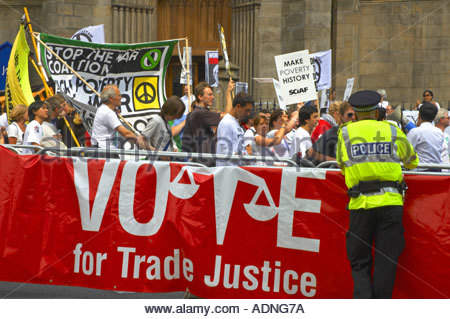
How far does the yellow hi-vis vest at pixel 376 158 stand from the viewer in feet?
21.7

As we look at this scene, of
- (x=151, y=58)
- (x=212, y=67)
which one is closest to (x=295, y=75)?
(x=151, y=58)

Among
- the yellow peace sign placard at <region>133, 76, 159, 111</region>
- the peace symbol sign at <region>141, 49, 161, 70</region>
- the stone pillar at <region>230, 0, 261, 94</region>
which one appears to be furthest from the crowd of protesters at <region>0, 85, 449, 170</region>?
the stone pillar at <region>230, 0, 261, 94</region>

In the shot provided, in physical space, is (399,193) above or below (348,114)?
below

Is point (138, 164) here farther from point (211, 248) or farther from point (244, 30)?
point (244, 30)

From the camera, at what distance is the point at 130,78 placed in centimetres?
1248

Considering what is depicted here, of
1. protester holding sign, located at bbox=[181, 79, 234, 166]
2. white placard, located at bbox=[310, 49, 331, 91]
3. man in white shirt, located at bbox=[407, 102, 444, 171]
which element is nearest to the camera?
man in white shirt, located at bbox=[407, 102, 444, 171]

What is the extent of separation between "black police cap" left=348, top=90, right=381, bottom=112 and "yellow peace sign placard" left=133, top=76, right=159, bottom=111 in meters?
5.73

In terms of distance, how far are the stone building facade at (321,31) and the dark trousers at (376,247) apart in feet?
45.1

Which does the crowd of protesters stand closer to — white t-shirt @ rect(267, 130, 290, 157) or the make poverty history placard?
white t-shirt @ rect(267, 130, 290, 157)

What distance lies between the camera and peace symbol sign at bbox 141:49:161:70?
12383 millimetres

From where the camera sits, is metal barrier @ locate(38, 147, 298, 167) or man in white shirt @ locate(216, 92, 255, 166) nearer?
metal barrier @ locate(38, 147, 298, 167)

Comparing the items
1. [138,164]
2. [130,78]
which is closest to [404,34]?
[130,78]

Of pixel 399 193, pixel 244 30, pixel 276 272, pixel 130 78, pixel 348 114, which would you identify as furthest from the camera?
pixel 244 30
